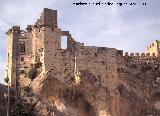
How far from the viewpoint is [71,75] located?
162ft

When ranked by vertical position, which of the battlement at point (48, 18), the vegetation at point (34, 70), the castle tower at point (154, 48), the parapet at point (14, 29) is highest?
the battlement at point (48, 18)

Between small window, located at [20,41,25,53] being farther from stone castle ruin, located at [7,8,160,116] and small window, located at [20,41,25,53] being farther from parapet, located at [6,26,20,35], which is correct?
parapet, located at [6,26,20,35]

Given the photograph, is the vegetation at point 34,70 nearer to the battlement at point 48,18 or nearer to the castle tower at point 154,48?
the battlement at point 48,18

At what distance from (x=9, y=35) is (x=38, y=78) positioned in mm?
6013

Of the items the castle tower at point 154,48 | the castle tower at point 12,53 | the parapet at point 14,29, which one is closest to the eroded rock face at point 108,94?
the castle tower at point 154,48

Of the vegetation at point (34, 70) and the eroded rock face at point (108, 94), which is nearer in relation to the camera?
the eroded rock face at point (108, 94)

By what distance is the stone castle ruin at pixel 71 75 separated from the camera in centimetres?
4819

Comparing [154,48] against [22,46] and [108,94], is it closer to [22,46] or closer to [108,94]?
[108,94]

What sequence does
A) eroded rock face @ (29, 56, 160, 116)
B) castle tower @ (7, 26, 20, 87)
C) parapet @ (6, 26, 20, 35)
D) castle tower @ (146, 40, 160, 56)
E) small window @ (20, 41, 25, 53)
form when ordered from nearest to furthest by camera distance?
eroded rock face @ (29, 56, 160, 116), castle tower @ (7, 26, 20, 87), parapet @ (6, 26, 20, 35), small window @ (20, 41, 25, 53), castle tower @ (146, 40, 160, 56)

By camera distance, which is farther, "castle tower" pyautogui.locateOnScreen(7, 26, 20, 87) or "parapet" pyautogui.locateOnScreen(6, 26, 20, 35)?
"parapet" pyautogui.locateOnScreen(6, 26, 20, 35)

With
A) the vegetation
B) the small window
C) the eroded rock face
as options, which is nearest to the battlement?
the small window

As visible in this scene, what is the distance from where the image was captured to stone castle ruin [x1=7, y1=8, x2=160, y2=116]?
48188mm

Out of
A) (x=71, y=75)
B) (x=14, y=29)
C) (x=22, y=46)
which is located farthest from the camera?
(x=22, y=46)

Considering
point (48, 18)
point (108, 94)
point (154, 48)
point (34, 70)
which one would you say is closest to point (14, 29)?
point (48, 18)
